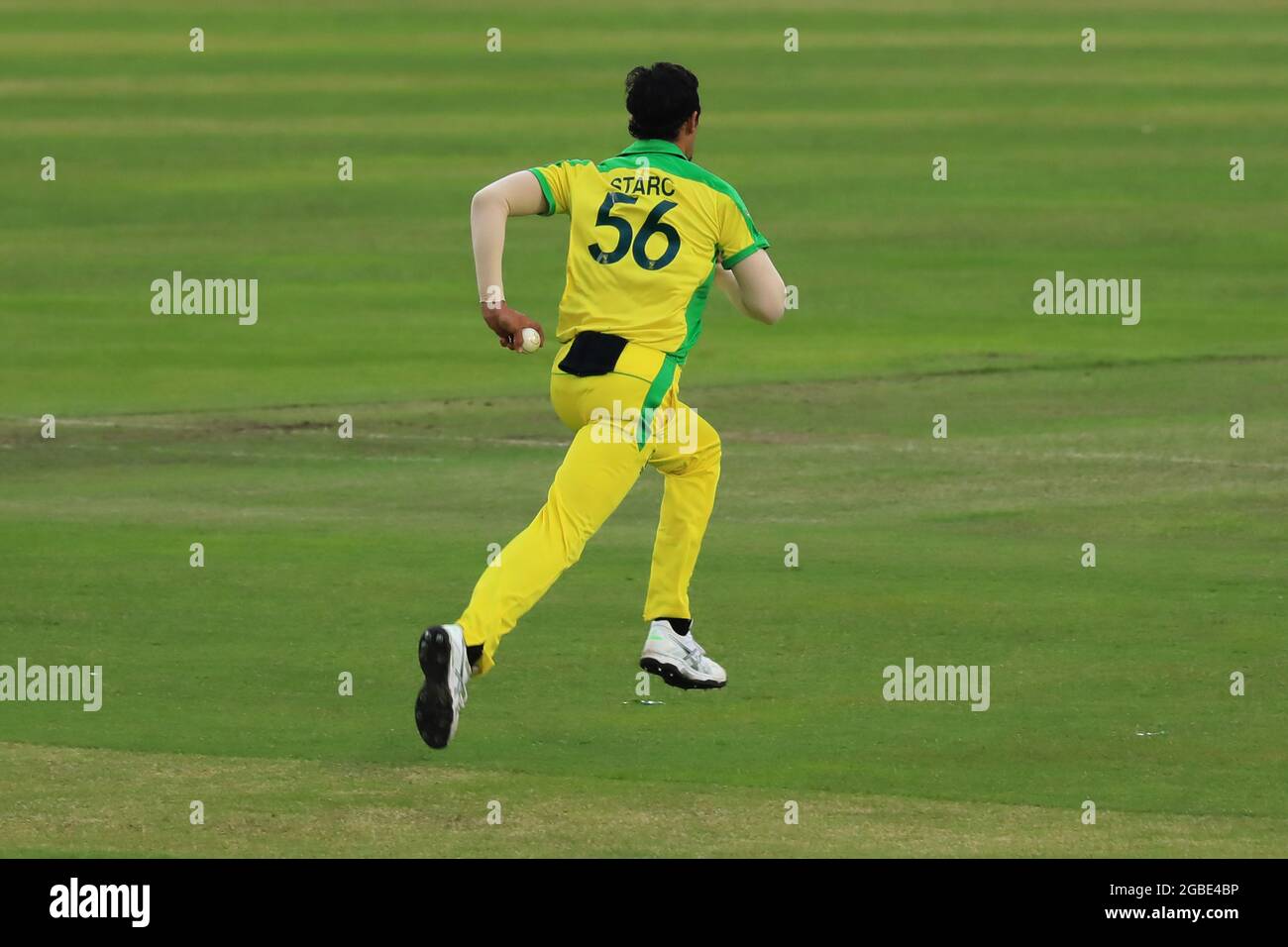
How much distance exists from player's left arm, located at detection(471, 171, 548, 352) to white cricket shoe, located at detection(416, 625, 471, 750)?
1040 mm

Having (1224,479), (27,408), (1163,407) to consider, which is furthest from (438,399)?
(1224,479)

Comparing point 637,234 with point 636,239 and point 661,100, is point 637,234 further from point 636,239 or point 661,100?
point 661,100

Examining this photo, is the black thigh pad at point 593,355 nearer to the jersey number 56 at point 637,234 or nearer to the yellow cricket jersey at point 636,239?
the yellow cricket jersey at point 636,239

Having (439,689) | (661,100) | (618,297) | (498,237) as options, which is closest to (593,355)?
(618,297)

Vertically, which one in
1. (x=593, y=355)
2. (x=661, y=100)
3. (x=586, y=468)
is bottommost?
(x=586, y=468)

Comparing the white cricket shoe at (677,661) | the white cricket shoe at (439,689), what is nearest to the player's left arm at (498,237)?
the white cricket shoe at (439,689)

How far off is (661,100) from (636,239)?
53 centimetres

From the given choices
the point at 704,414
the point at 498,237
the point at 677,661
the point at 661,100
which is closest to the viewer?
the point at 498,237

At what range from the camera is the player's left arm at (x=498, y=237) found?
8445 millimetres

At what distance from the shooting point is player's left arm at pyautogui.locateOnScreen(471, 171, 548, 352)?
845 cm

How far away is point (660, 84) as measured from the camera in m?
8.99

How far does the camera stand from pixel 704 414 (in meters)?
21.2

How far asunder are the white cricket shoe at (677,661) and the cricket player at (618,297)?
0.85m

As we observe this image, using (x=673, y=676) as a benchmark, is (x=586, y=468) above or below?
above
